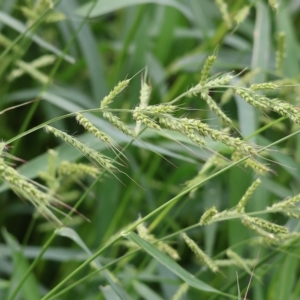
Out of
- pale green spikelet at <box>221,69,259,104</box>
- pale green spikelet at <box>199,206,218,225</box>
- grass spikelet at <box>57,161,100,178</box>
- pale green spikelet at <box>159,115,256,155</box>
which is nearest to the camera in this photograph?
pale green spikelet at <box>159,115,256,155</box>

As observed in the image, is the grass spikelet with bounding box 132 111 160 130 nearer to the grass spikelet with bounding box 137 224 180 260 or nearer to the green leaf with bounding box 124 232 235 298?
the green leaf with bounding box 124 232 235 298

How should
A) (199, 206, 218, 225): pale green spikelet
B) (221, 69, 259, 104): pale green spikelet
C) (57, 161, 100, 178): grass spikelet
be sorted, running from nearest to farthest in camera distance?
(199, 206, 218, 225): pale green spikelet → (57, 161, 100, 178): grass spikelet → (221, 69, 259, 104): pale green spikelet

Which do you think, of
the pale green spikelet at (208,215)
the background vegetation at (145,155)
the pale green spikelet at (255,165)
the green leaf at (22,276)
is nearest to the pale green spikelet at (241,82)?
the background vegetation at (145,155)

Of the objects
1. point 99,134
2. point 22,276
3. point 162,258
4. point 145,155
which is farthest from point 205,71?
point 145,155

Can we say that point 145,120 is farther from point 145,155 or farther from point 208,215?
point 145,155

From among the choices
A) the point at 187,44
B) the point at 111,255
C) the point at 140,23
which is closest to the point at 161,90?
the point at 140,23

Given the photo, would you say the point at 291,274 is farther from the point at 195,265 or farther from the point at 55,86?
the point at 55,86

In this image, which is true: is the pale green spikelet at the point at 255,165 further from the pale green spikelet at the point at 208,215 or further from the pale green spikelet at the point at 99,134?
the pale green spikelet at the point at 99,134

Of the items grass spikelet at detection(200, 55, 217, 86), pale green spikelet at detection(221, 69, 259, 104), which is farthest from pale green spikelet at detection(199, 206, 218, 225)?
pale green spikelet at detection(221, 69, 259, 104)
